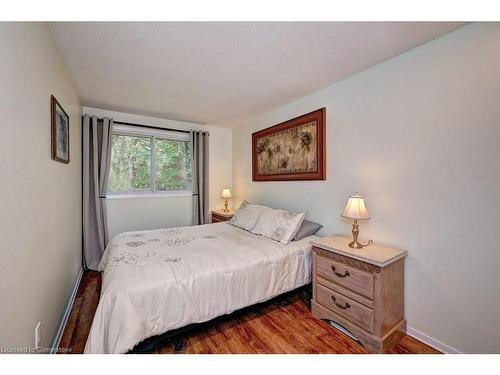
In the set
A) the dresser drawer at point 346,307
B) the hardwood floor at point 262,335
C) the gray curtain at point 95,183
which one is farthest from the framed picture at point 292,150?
the gray curtain at point 95,183

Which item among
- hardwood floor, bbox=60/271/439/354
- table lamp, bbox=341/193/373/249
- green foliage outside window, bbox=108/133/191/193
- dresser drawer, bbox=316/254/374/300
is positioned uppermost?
green foliage outside window, bbox=108/133/191/193

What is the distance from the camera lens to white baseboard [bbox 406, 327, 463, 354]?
4.85ft

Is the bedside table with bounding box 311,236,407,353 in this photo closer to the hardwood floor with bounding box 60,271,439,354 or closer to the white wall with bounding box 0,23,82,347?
the hardwood floor with bounding box 60,271,439,354

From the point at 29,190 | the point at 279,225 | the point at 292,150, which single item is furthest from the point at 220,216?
the point at 29,190

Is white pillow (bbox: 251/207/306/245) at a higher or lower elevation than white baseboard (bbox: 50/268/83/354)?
higher

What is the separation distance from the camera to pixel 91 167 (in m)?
2.93

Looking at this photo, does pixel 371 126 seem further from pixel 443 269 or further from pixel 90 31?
pixel 90 31

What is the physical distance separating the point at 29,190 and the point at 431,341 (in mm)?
2845

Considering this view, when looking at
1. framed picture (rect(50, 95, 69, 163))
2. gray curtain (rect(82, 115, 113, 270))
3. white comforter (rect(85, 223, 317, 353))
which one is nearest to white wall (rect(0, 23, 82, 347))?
framed picture (rect(50, 95, 69, 163))

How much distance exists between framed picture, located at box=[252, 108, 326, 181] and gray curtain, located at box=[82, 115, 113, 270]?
2.19 m

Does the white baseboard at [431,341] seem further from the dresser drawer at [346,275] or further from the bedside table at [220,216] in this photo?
the bedside table at [220,216]

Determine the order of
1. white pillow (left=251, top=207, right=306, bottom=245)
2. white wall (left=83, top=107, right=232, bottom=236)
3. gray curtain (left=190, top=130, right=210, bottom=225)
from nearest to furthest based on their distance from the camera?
white pillow (left=251, top=207, right=306, bottom=245), white wall (left=83, top=107, right=232, bottom=236), gray curtain (left=190, top=130, right=210, bottom=225)

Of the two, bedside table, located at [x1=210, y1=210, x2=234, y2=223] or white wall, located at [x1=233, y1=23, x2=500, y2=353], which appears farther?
bedside table, located at [x1=210, y1=210, x2=234, y2=223]

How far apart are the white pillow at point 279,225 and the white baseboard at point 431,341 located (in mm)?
1188
